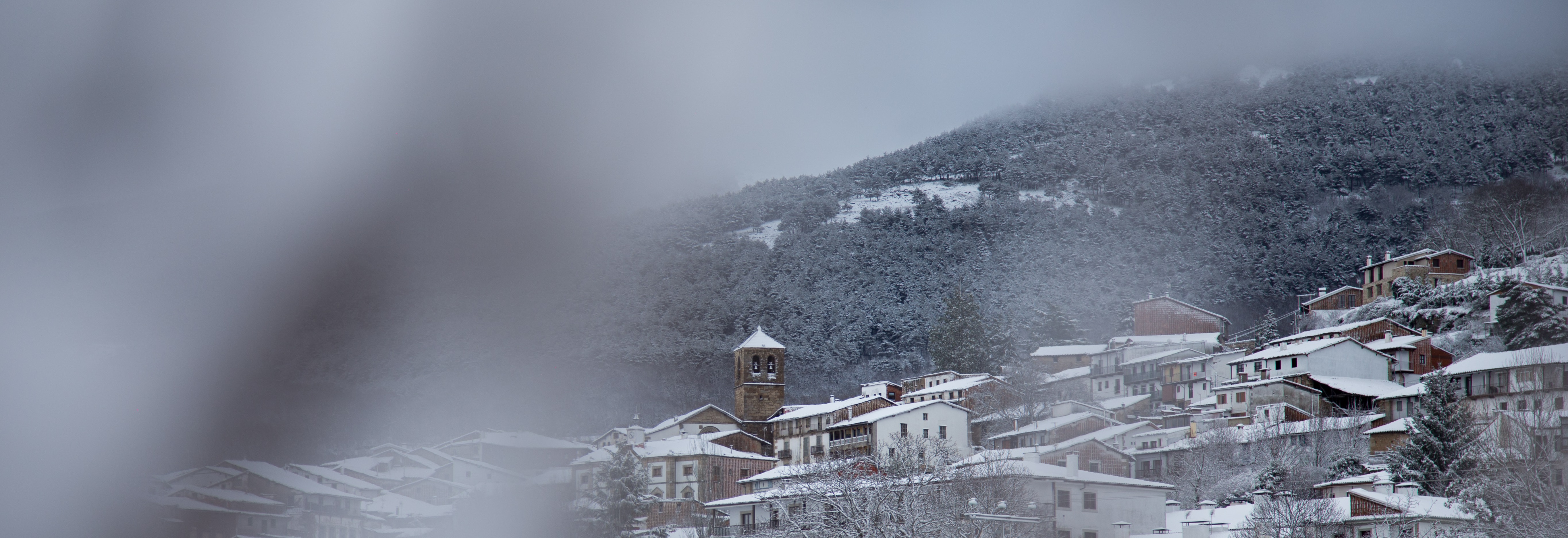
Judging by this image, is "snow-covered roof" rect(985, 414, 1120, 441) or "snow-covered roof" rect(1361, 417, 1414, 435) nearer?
"snow-covered roof" rect(1361, 417, 1414, 435)

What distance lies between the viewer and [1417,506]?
24.6 m

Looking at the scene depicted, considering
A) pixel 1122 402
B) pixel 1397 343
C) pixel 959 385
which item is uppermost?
pixel 1397 343

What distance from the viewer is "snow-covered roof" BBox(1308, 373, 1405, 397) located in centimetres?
3700

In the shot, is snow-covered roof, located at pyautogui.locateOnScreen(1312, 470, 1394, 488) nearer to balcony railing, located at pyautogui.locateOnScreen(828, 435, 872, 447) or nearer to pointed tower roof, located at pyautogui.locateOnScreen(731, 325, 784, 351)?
balcony railing, located at pyautogui.locateOnScreen(828, 435, 872, 447)

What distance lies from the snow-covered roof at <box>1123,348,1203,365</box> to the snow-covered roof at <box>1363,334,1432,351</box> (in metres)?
6.87

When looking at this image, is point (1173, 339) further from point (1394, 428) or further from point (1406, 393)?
point (1394, 428)

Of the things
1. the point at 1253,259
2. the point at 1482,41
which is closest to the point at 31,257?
the point at 1253,259

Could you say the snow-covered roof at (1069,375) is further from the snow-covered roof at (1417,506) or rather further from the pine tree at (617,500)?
the snow-covered roof at (1417,506)

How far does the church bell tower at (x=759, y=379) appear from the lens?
5462 cm

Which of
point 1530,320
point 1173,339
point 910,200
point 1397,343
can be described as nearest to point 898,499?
point 1530,320

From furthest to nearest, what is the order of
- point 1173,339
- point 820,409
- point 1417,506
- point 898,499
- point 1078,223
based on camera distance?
1. point 1078,223
2. point 1173,339
3. point 820,409
4. point 1417,506
5. point 898,499

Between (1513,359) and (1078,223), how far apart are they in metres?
59.0

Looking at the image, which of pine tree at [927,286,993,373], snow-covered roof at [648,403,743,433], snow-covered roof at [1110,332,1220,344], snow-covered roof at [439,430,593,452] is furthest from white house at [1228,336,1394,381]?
snow-covered roof at [439,430,593,452]

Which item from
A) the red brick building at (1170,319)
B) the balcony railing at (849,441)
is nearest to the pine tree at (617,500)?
the balcony railing at (849,441)
